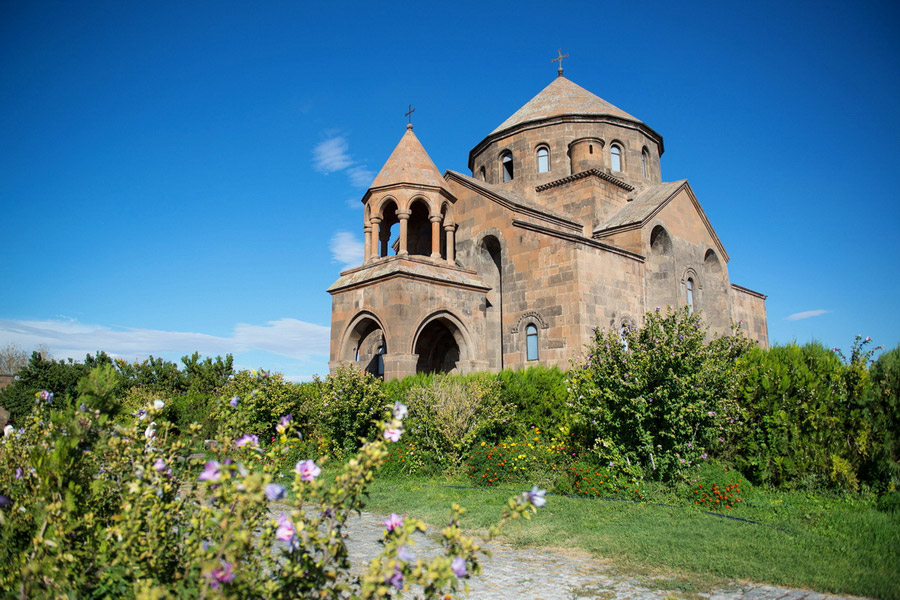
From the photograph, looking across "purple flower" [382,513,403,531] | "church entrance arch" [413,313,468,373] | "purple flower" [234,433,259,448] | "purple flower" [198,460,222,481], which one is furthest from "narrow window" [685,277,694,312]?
"purple flower" [198,460,222,481]

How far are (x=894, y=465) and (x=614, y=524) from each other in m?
3.29

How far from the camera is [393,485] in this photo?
353 inches

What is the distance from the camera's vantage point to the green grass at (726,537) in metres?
4.36

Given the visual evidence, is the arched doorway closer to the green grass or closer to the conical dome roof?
the conical dome roof

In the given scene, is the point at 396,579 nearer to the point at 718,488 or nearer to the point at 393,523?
the point at 393,523

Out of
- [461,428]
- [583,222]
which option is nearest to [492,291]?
[583,222]

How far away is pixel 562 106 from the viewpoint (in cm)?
2122

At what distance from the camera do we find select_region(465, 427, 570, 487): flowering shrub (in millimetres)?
8727

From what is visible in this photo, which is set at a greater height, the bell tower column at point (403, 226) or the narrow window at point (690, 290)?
the bell tower column at point (403, 226)

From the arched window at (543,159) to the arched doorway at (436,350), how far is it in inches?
285

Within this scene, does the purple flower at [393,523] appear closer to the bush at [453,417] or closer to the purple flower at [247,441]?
the purple flower at [247,441]

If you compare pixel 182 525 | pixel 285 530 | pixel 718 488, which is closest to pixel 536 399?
pixel 718 488

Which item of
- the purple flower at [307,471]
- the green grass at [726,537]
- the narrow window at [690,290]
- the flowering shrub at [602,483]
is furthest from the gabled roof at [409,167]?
the purple flower at [307,471]

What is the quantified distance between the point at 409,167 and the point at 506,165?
6649 mm
